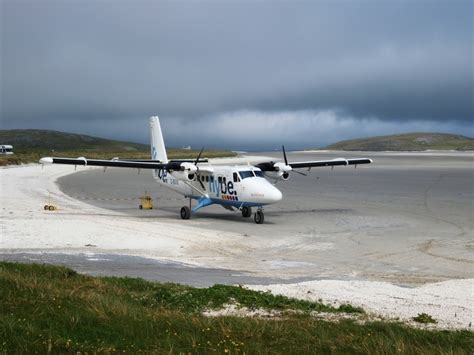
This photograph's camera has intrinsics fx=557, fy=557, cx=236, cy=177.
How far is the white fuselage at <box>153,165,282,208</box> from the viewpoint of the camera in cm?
2498

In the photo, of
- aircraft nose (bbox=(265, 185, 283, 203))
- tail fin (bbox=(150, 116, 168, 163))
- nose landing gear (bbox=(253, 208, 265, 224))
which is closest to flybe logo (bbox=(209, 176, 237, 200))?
nose landing gear (bbox=(253, 208, 265, 224))

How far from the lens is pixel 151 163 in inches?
1145

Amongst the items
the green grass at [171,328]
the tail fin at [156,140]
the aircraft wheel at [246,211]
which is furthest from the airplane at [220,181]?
the green grass at [171,328]

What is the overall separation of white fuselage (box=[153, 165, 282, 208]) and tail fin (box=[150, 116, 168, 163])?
3705 millimetres

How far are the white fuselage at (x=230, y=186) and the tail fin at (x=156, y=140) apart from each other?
3705 millimetres

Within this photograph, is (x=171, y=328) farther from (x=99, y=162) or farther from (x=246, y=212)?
(x=99, y=162)

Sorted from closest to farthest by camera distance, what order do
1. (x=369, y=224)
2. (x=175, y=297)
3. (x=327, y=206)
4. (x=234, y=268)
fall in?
1. (x=175, y=297)
2. (x=234, y=268)
3. (x=369, y=224)
4. (x=327, y=206)

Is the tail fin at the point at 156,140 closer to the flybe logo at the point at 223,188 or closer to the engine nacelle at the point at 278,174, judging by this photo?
the flybe logo at the point at 223,188

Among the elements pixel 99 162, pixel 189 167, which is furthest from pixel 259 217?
pixel 99 162

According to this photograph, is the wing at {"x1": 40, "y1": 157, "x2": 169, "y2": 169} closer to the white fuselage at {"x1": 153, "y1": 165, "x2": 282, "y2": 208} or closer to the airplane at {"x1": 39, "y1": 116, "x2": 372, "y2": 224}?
the airplane at {"x1": 39, "y1": 116, "x2": 372, "y2": 224}

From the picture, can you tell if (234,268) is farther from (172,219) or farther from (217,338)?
(172,219)

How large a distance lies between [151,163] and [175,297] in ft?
66.3

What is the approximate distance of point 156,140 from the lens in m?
33.5

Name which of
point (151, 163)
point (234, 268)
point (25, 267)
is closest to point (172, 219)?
point (151, 163)
